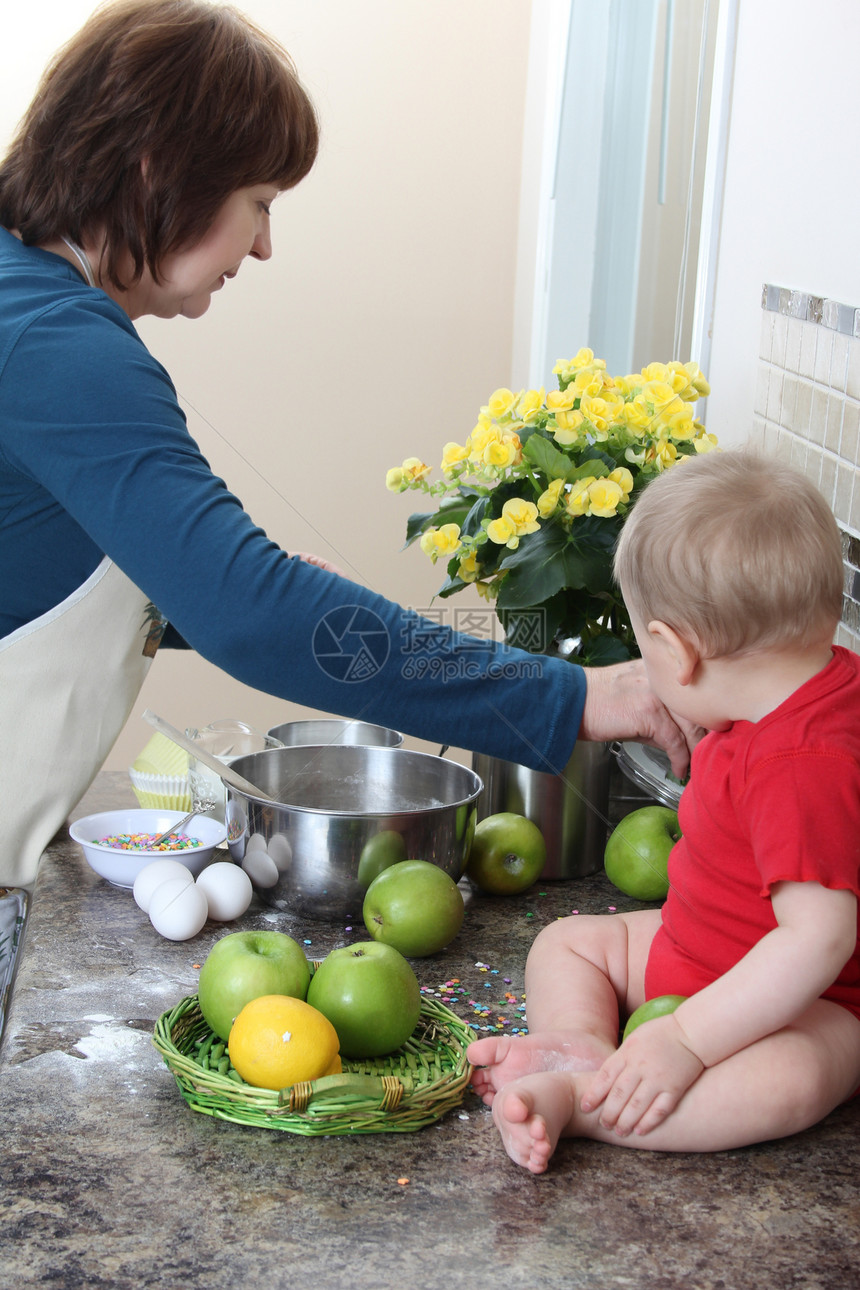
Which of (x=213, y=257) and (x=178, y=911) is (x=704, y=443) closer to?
(x=213, y=257)

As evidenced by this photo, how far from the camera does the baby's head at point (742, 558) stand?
747mm

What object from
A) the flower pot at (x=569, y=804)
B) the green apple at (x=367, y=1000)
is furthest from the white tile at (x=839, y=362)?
the green apple at (x=367, y=1000)

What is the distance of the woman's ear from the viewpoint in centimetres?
78

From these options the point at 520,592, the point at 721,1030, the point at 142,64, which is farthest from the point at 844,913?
the point at 142,64

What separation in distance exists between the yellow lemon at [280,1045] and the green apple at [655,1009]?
0.69 feet

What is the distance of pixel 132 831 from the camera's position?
3.92ft

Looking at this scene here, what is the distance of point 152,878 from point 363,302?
2.53 meters

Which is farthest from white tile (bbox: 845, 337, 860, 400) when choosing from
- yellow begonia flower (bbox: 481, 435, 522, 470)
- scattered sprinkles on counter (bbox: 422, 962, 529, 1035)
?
scattered sprinkles on counter (bbox: 422, 962, 529, 1035)

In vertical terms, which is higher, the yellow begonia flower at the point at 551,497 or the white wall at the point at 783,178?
the white wall at the point at 783,178

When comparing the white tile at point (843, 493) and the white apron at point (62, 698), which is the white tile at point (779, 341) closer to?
the white tile at point (843, 493)

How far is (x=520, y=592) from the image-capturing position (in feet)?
3.78

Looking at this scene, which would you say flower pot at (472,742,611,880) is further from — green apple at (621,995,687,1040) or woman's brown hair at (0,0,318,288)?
woman's brown hair at (0,0,318,288)

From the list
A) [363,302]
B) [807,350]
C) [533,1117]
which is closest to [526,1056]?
[533,1117]

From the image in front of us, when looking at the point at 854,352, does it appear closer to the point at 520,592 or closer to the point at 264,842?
the point at 520,592
